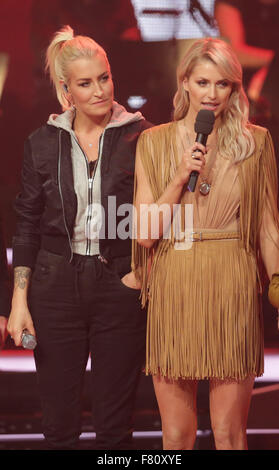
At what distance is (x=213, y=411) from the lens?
218cm

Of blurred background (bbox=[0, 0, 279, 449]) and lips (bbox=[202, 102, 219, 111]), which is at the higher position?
blurred background (bbox=[0, 0, 279, 449])

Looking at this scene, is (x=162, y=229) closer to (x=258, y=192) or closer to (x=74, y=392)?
(x=258, y=192)

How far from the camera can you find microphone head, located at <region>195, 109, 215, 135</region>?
204cm

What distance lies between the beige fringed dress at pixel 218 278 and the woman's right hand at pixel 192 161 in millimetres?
116

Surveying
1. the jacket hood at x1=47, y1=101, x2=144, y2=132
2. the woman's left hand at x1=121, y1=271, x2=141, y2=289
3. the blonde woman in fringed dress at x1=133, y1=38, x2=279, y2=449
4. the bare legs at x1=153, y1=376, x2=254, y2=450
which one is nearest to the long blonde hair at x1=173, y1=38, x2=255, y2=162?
the blonde woman in fringed dress at x1=133, y1=38, x2=279, y2=449

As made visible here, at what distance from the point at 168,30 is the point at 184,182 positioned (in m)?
1.23

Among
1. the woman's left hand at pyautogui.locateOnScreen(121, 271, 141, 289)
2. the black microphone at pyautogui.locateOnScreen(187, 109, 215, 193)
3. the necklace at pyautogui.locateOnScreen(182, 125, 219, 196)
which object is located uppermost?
the black microphone at pyautogui.locateOnScreen(187, 109, 215, 193)

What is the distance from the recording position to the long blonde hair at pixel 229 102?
2113 mm

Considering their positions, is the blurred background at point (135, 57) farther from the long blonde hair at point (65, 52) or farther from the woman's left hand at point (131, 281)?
the woman's left hand at point (131, 281)

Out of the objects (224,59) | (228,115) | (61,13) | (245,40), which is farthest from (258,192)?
(61,13)

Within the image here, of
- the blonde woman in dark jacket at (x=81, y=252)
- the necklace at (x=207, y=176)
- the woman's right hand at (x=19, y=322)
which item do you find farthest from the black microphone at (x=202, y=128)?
the woman's right hand at (x=19, y=322)

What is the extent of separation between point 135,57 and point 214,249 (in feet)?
4.17

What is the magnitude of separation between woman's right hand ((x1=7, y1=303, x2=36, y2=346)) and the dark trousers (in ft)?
0.10

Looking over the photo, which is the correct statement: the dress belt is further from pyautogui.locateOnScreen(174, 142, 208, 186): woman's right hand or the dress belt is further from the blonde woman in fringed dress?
pyautogui.locateOnScreen(174, 142, 208, 186): woman's right hand
